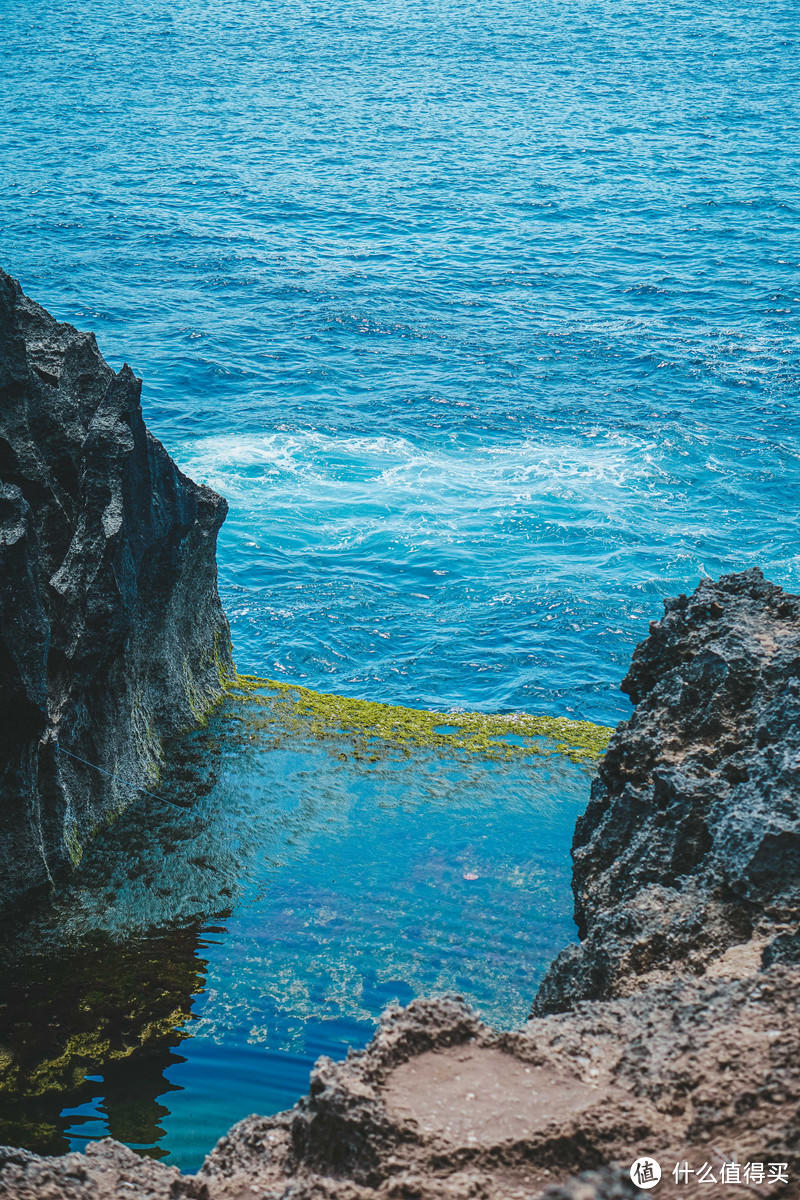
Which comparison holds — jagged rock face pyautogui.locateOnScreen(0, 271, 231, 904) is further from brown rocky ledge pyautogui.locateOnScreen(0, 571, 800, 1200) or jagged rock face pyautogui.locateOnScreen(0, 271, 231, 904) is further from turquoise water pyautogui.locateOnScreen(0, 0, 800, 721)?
turquoise water pyautogui.locateOnScreen(0, 0, 800, 721)

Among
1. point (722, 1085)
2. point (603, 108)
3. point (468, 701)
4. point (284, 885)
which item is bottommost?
point (722, 1085)

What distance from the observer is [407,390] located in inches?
1348

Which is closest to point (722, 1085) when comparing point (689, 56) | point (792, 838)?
point (792, 838)

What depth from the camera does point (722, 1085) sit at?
574cm

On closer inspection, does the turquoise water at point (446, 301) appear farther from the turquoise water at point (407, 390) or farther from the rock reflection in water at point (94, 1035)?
the rock reflection in water at point (94, 1035)

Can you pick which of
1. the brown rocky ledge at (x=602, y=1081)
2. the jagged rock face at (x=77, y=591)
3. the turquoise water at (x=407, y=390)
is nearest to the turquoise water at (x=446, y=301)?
the turquoise water at (x=407, y=390)

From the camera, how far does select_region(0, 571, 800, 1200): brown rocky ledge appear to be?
560cm

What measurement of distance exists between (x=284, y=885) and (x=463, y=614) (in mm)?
12103

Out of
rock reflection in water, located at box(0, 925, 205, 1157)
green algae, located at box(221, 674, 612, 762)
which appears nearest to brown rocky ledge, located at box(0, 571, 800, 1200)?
rock reflection in water, located at box(0, 925, 205, 1157)

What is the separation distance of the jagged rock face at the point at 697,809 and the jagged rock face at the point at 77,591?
5483 millimetres

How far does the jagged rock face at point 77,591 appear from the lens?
10961 mm

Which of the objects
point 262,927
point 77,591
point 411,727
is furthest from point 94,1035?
point 411,727

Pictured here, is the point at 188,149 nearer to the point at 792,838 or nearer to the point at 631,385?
the point at 631,385

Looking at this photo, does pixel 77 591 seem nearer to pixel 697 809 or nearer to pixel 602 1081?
pixel 697 809
